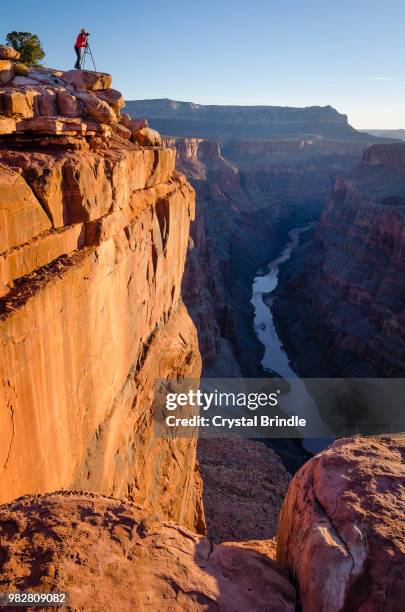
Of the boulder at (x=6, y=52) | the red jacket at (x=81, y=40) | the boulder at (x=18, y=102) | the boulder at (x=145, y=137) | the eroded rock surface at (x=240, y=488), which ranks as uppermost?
the red jacket at (x=81, y=40)

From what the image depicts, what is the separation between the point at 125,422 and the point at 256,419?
26484 millimetres

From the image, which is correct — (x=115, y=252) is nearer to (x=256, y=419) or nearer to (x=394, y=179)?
(x=256, y=419)

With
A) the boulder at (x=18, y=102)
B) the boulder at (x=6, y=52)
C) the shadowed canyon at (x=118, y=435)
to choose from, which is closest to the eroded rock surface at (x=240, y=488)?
the shadowed canyon at (x=118, y=435)

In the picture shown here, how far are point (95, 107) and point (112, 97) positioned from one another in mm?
1808

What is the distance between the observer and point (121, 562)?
3.94m

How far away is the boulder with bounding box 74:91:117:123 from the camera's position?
849cm

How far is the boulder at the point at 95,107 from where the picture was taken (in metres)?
8.49

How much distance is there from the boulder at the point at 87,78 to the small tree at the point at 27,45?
2.04 metres

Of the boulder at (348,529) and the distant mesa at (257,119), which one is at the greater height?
the distant mesa at (257,119)

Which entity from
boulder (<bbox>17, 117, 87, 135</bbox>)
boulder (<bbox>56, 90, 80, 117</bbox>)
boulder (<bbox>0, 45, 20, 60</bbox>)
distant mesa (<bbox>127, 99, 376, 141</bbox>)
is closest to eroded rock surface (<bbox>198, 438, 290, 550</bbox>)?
boulder (<bbox>17, 117, 87, 135</bbox>)

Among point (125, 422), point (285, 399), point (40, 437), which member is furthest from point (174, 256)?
point (285, 399)

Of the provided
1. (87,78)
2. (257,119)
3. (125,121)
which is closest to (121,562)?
(87,78)

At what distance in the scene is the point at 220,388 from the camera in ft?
119

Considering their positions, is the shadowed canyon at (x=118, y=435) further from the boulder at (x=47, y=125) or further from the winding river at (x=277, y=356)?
the winding river at (x=277, y=356)
